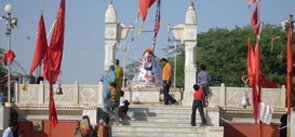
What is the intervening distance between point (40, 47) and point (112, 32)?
817cm

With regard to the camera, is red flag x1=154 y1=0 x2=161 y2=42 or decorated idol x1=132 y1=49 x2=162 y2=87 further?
red flag x1=154 y1=0 x2=161 y2=42

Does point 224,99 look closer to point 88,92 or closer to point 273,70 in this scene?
point 88,92

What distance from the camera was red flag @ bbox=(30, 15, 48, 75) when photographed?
20.5m

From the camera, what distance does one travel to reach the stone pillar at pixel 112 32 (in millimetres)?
28531

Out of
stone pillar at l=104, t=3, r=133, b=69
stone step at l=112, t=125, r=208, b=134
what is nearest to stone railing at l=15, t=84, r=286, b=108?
stone step at l=112, t=125, r=208, b=134

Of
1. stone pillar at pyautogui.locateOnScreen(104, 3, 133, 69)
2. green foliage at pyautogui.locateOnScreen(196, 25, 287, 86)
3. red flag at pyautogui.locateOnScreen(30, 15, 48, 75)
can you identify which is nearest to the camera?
red flag at pyautogui.locateOnScreen(30, 15, 48, 75)

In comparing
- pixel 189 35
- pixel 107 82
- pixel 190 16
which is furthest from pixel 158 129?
pixel 190 16

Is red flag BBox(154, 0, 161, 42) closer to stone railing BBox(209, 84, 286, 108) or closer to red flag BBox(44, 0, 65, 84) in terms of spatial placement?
stone railing BBox(209, 84, 286, 108)

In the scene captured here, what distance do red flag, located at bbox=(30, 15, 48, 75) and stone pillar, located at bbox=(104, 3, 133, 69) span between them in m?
7.90

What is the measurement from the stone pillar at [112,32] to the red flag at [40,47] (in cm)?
790

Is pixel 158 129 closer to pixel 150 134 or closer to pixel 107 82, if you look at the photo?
pixel 150 134

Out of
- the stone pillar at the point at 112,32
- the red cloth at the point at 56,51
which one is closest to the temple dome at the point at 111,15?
the stone pillar at the point at 112,32

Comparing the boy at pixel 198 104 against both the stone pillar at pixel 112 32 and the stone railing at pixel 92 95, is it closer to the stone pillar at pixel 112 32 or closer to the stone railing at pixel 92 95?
the stone railing at pixel 92 95

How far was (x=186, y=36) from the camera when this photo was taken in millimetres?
27969
